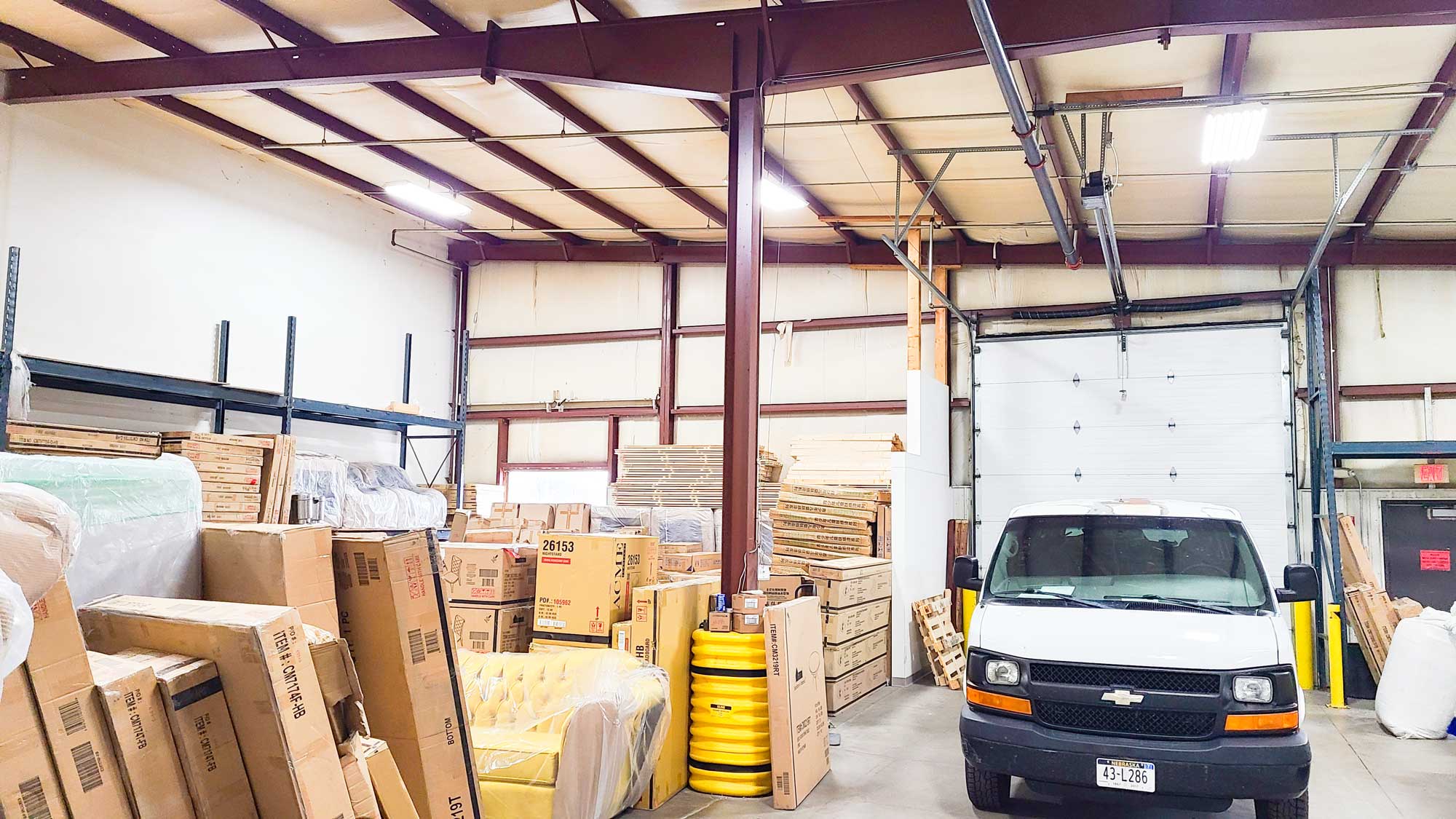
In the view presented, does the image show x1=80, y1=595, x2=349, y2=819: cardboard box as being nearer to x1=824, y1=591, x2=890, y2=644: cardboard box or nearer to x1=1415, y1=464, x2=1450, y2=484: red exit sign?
x1=824, y1=591, x2=890, y2=644: cardboard box

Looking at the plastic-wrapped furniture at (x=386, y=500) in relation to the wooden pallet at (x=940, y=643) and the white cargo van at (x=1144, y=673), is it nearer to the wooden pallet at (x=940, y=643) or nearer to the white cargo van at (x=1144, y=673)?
the wooden pallet at (x=940, y=643)

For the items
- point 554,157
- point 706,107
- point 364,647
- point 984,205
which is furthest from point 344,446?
point 364,647

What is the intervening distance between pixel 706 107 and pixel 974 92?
2.59 m

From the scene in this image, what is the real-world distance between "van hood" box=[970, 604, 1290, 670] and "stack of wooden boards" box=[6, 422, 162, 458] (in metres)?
7.28

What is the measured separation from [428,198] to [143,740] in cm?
1077

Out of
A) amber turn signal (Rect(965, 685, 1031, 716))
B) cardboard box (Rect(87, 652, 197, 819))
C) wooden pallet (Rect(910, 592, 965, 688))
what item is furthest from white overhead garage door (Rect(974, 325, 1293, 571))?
cardboard box (Rect(87, 652, 197, 819))

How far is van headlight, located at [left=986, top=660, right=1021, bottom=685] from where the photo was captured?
5207 mm

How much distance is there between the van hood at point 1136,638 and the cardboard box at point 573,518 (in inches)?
324

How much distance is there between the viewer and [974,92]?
874 centimetres

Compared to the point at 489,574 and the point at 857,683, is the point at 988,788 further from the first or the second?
the point at 857,683

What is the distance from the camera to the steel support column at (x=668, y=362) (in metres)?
15.6

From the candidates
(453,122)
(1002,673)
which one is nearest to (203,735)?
(1002,673)

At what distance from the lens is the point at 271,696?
9.03 feet

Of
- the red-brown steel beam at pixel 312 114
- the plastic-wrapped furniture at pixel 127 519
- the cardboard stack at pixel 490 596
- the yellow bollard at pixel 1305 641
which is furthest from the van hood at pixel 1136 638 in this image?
the red-brown steel beam at pixel 312 114
